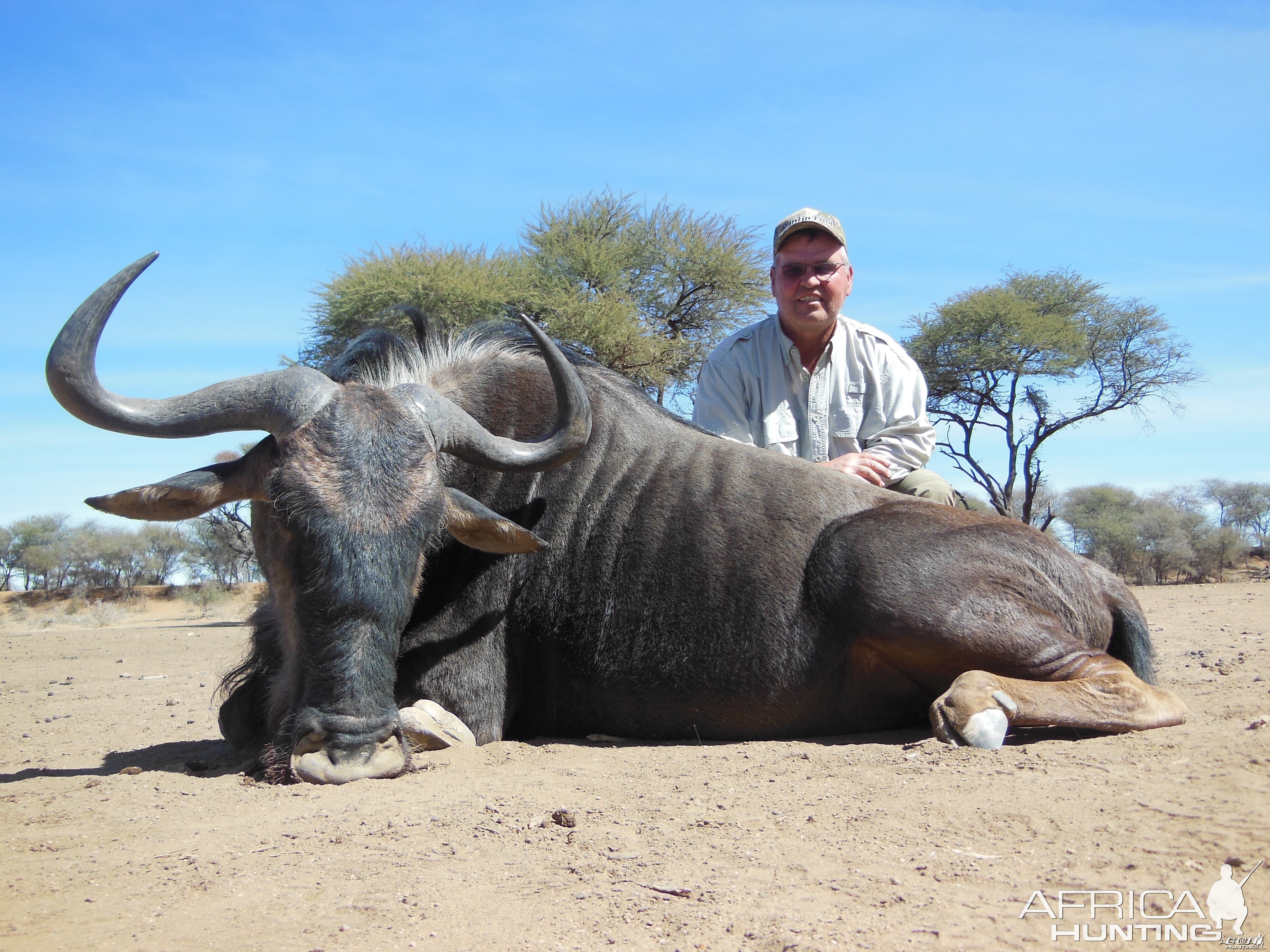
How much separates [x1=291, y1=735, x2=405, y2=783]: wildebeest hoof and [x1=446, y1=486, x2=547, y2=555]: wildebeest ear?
1.03 metres

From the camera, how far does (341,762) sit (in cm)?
366

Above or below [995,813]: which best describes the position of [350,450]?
above

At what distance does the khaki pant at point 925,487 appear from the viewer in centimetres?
597

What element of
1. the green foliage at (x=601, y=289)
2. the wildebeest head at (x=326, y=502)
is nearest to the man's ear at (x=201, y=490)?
the wildebeest head at (x=326, y=502)

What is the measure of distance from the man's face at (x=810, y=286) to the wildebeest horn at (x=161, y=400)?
134 inches

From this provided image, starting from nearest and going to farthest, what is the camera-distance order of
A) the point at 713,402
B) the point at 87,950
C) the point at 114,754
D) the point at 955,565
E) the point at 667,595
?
the point at 87,950 < the point at 955,565 < the point at 667,595 < the point at 114,754 < the point at 713,402

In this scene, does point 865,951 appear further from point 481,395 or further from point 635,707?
point 481,395

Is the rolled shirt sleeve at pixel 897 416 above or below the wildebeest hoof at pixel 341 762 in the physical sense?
above

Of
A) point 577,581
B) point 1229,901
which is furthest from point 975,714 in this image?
point 577,581

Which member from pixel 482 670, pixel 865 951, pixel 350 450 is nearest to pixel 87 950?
pixel 865 951

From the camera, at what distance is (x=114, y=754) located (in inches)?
194

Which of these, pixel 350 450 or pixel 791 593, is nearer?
pixel 350 450

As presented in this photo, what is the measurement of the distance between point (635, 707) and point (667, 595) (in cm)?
56

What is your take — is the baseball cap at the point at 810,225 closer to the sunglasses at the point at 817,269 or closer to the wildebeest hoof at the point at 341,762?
the sunglasses at the point at 817,269
